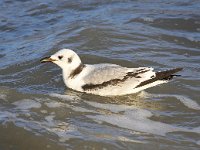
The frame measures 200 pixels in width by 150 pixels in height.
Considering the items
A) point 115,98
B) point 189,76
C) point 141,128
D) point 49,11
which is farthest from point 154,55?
point 49,11

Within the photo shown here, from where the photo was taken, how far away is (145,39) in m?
11.9

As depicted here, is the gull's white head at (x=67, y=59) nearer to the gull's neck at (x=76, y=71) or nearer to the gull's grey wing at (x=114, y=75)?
the gull's neck at (x=76, y=71)

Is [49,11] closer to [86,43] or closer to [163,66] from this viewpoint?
[86,43]

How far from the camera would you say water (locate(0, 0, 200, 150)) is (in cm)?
728

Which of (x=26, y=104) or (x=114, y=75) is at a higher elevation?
(x=114, y=75)

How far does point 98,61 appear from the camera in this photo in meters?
10.8

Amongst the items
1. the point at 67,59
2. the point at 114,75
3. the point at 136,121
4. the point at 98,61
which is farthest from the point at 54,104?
the point at 98,61

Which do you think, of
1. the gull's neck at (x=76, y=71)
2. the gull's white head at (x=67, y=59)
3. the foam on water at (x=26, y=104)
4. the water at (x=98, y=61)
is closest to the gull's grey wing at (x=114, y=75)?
the water at (x=98, y=61)

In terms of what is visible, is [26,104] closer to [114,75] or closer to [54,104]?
[54,104]

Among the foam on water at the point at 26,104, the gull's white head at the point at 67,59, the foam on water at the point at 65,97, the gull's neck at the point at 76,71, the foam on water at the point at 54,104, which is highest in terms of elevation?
the gull's white head at the point at 67,59

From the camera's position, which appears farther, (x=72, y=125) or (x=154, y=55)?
(x=154, y=55)

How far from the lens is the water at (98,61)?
728 centimetres

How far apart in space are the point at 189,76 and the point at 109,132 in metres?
2.79

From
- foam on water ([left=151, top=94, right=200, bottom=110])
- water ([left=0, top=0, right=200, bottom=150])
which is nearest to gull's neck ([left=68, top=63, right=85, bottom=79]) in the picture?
water ([left=0, top=0, right=200, bottom=150])
